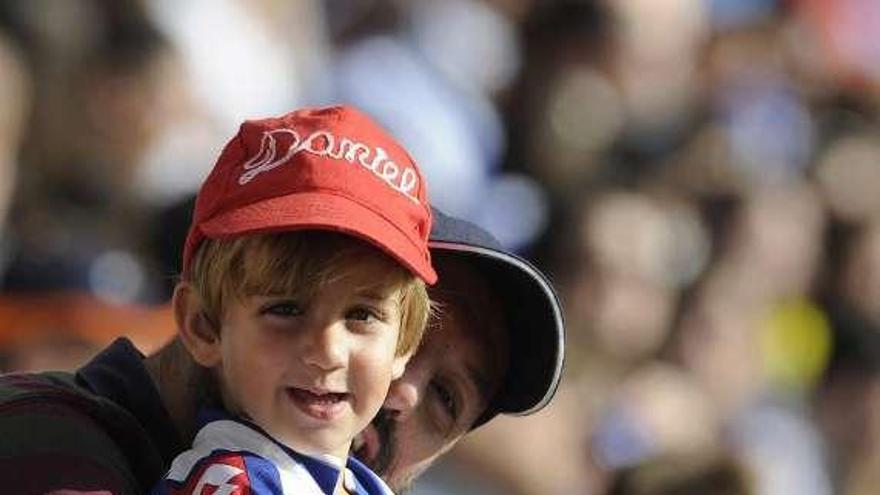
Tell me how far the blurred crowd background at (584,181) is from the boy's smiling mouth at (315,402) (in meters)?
1.65

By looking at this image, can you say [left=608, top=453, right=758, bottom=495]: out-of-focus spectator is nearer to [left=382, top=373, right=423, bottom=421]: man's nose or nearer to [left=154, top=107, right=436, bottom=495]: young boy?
[left=382, top=373, right=423, bottom=421]: man's nose

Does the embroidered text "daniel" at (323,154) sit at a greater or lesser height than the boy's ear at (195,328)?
greater

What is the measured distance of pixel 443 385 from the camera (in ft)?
7.18

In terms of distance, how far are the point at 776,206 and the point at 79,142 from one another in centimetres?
236

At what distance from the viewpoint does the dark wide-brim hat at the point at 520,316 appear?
201 centimetres

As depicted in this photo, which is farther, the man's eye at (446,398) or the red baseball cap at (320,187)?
the man's eye at (446,398)

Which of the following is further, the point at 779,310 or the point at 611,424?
the point at 779,310

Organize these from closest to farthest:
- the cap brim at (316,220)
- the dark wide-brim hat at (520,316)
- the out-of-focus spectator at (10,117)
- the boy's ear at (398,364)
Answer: the cap brim at (316,220) < the boy's ear at (398,364) < the dark wide-brim hat at (520,316) < the out-of-focus spectator at (10,117)

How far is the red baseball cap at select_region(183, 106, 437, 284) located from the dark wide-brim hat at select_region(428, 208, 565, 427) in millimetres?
189

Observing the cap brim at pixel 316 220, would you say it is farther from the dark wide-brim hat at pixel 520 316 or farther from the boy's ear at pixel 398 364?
the dark wide-brim hat at pixel 520 316

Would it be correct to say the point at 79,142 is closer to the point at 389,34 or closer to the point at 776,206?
the point at 389,34

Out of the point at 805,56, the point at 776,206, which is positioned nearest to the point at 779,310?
the point at 776,206

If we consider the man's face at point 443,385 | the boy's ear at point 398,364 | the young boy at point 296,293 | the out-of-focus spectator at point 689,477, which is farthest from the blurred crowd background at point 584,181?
the young boy at point 296,293

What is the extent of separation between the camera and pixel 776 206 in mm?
5664
